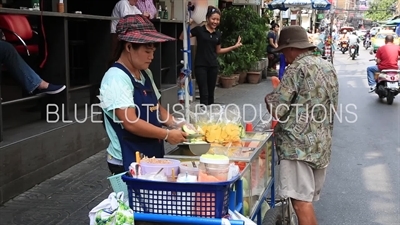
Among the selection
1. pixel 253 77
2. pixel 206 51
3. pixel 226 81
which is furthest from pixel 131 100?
pixel 253 77

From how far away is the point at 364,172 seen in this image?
6.70 meters

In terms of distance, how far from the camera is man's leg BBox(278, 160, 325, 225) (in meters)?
3.55

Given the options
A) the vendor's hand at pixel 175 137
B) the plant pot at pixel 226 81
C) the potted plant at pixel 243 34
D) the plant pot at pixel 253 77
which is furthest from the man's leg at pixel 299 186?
the plant pot at pixel 253 77

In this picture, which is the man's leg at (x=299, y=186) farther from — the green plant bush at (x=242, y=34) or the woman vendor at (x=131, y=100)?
the green plant bush at (x=242, y=34)

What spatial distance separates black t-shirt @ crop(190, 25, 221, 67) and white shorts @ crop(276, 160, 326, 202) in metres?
5.63

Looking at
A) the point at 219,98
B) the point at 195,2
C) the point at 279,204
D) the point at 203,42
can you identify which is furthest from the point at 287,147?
the point at 219,98

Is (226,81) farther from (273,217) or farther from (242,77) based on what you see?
(273,217)

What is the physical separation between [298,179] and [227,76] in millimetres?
11135

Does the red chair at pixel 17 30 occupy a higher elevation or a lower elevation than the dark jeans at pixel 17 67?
higher

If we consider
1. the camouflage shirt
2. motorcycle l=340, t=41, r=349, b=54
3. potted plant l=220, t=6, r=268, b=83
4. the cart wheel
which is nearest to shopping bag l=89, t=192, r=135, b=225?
the camouflage shirt

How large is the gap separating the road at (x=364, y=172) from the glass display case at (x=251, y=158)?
161 centimetres

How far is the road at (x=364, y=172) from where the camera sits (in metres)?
5.18

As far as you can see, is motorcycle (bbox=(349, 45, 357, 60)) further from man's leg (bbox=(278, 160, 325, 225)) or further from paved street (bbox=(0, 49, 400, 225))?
man's leg (bbox=(278, 160, 325, 225))

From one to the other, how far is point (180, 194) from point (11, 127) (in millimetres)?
4060
